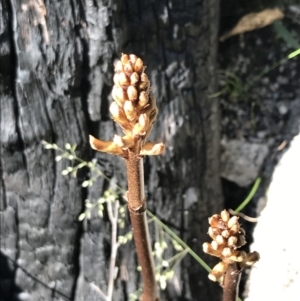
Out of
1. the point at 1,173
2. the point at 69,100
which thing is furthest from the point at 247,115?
the point at 1,173

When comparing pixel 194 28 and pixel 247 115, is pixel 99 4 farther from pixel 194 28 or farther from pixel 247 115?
pixel 247 115

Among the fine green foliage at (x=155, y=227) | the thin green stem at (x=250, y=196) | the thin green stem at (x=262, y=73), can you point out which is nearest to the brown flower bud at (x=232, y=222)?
the fine green foliage at (x=155, y=227)

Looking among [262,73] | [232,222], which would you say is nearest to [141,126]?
[232,222]

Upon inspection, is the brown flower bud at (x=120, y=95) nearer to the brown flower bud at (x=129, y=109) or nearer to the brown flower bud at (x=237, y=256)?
the brown flower bud at (x=129, y=109)

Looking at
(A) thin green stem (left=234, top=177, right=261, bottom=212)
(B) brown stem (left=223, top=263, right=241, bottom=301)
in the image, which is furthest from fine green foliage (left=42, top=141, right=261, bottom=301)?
(B) brown stem (left=223, top=263, right=241, bottom=301)

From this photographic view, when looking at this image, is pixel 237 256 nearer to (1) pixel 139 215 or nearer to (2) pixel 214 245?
(2) pixel 214 245
